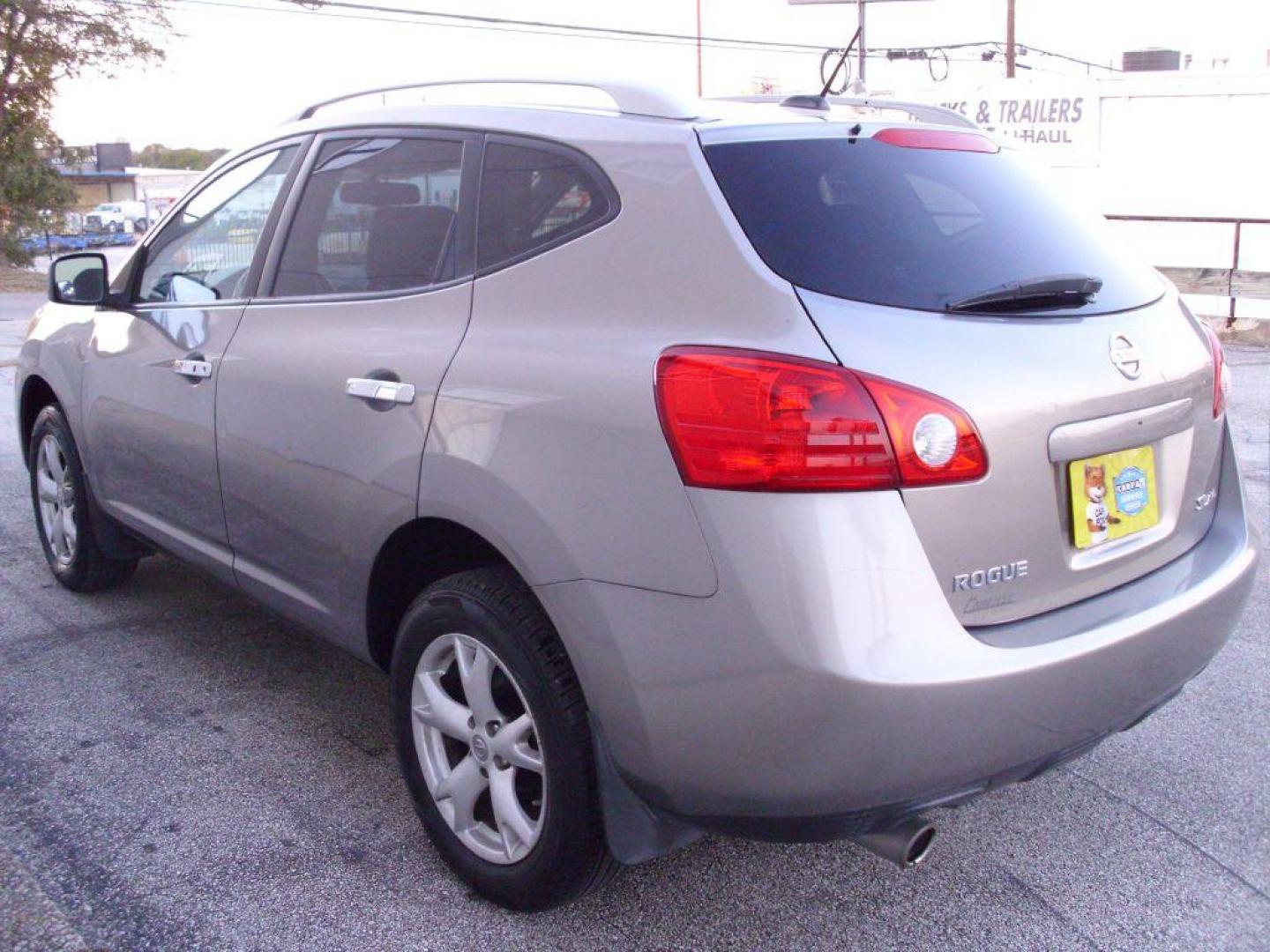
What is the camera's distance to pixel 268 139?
382 cm

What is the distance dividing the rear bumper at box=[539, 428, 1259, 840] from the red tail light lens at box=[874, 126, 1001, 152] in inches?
38.8

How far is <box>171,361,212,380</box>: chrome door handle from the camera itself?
3.71 metres

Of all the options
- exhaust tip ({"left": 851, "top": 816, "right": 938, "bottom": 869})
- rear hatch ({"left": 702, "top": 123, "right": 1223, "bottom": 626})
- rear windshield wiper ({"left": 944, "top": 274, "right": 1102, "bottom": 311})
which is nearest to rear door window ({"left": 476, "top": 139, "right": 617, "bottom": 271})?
rear hatch ({"left": 702, "top": 123, "right": 1223, "bottom": 626})

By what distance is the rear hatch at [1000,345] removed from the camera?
2301 millimetres

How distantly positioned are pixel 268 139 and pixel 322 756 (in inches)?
73.3

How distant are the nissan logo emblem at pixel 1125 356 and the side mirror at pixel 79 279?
335 cm

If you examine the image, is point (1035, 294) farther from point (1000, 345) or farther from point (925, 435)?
point (925, 435)

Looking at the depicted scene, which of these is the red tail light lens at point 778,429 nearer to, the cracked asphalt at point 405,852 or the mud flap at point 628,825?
the mud flap at point 628,825

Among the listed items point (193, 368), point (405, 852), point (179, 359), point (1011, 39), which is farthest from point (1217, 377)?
point (1011, 39)

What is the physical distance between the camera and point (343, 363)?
3.13 meters

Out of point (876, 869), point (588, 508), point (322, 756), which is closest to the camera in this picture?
point (588, 508)

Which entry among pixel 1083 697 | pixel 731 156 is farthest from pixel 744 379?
pixel 1083 697

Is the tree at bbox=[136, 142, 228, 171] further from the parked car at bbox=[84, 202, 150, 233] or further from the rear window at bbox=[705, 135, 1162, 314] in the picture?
the rear window at bbox=[705, 135, 1162, 314]

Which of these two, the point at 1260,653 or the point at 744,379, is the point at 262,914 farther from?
the point at 1260,653
